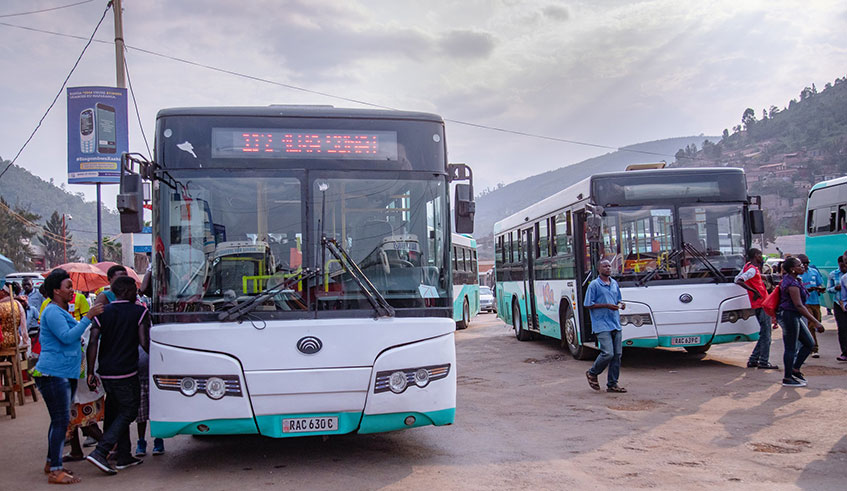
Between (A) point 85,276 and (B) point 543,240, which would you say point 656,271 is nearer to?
(B) point 543,240

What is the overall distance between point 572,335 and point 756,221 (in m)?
3.98

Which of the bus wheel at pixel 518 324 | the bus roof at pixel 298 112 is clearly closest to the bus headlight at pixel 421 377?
the bus roof at pixel 298 112

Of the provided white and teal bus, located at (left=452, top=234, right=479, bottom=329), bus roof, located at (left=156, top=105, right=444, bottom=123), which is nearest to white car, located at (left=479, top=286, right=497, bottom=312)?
white and teal bus, located at (left=452, top=234, right=479, bottom=329)

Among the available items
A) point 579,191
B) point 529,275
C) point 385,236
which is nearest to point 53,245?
point 529,275

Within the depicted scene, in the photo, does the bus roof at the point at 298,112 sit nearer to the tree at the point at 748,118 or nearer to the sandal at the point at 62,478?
the sandal at the point at 62,478

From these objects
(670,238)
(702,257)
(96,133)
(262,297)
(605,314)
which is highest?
(96,133)

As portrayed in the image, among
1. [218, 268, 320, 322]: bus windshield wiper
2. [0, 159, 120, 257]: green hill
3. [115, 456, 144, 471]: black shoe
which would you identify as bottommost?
[115, 456, 144, 471]: black shoe

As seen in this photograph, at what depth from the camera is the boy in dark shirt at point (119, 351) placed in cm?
661

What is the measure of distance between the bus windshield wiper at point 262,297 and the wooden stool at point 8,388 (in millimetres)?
5637

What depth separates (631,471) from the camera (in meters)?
6.30

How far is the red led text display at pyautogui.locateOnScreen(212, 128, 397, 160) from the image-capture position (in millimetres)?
6621

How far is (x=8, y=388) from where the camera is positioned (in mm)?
10000

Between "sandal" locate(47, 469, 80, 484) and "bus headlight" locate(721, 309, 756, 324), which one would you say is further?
"bus headlight" locate(721, 309, 756, 324)

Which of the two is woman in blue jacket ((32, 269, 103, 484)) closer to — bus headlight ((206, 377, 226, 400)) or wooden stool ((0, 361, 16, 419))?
bus headlight ((206, 377, 226, 400))
